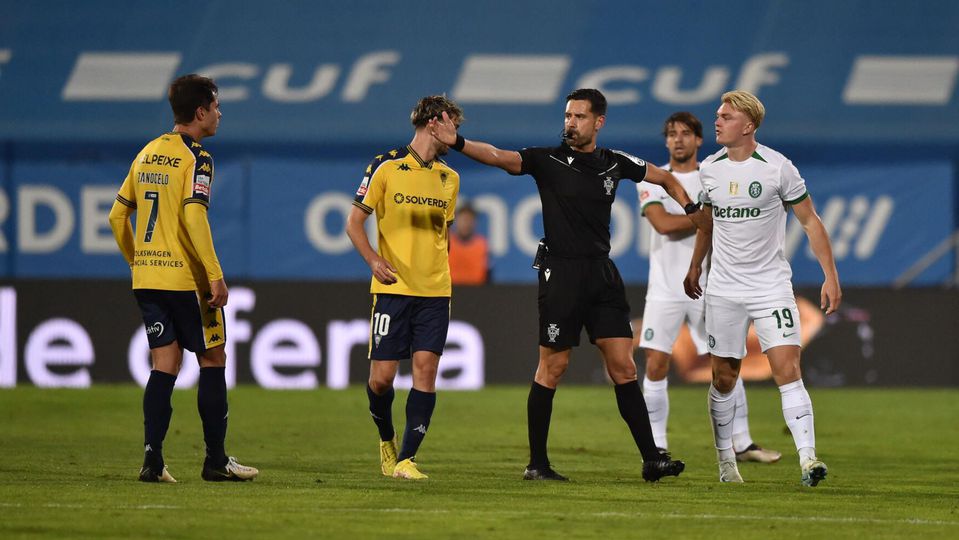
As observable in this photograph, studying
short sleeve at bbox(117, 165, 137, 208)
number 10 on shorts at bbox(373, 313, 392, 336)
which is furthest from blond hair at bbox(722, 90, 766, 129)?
short sleeve at bbox(117, 165, 137, 208)

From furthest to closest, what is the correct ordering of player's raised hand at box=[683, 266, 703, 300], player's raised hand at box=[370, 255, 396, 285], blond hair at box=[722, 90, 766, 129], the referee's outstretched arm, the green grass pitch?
player's raised hand at box=[683, 266, 703, 300]
blond hair at box=[722, 90, 766, 129]
player's raised hand at box=[370, 255, 396, 285]
the referee's outstretched arm
the green grass pitch

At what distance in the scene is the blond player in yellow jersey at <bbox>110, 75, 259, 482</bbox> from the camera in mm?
8078

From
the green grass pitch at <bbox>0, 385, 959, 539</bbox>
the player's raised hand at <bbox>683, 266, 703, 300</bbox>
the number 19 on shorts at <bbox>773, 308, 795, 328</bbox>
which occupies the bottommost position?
Result: the green grass pitch at <bbox>0, 385, 959, 539</bbox>

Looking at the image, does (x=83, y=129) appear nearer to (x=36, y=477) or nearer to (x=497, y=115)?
(x=497, y=115)

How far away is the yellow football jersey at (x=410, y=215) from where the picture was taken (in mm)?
8539

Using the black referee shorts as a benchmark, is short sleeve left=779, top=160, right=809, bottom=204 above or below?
above

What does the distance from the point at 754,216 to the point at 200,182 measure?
2881 mm

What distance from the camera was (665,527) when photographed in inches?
266

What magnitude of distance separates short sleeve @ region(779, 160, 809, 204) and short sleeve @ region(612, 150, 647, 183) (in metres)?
0.76

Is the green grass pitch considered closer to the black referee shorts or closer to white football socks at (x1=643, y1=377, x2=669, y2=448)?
white football socks at (x1=643, y1=377, x2=669, y2=448)

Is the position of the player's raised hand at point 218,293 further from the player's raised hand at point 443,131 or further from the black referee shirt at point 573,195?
the black referee shirt at point 573,195

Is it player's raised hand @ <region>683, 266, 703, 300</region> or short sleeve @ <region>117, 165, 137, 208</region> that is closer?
short sleeve @ <region>117, 165, 137, 208</region>

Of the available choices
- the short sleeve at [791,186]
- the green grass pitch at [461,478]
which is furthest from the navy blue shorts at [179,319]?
the short sleeve at [791,186]

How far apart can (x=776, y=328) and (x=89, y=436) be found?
5.24 metres
